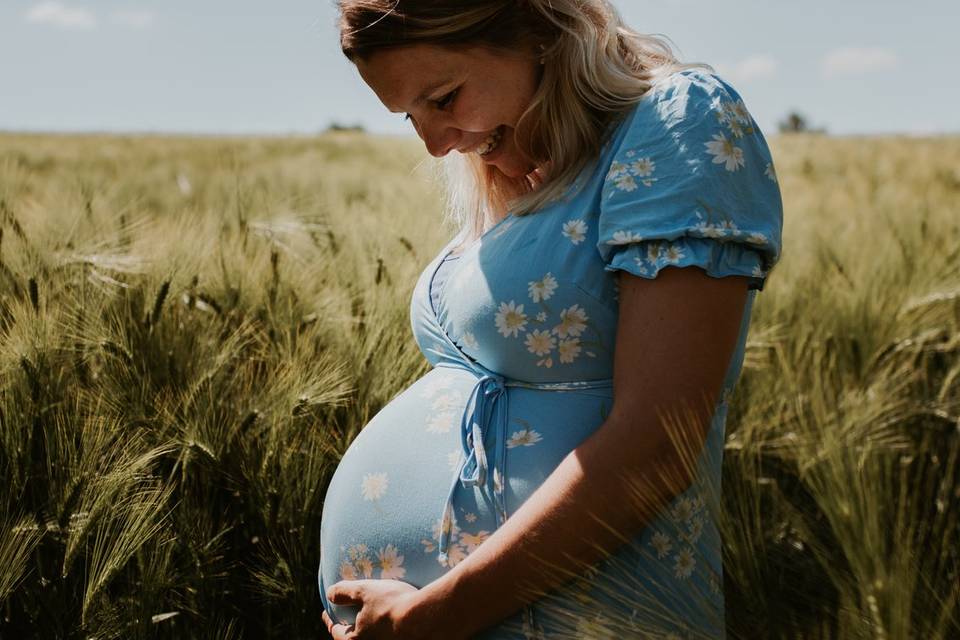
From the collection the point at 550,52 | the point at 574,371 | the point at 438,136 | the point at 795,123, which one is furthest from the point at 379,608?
the point at 795,123

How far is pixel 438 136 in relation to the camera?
3.57 feet

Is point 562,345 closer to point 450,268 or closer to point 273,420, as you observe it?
point 450,268

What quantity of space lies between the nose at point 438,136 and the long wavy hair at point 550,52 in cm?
9

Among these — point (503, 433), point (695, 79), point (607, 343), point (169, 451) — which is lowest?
point (169, 451)

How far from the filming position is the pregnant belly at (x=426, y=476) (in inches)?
38.6

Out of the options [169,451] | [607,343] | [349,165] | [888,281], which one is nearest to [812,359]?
[888,281]

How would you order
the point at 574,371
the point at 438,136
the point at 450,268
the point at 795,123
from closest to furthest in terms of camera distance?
the point at 574,371 → the point at 438,136 → the point at 450,268 → the point at 795,123

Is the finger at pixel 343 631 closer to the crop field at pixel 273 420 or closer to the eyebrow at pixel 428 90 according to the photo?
the crop field at pixel 273 420

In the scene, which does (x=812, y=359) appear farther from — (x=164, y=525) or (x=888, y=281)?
(x=164, y=525)

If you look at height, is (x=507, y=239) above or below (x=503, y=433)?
above

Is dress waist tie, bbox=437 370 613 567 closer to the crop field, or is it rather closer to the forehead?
the crop field

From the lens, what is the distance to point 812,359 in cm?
214

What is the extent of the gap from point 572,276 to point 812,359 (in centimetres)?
145

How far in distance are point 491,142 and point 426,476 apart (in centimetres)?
47
